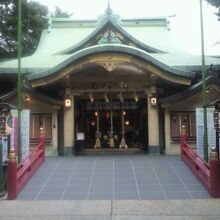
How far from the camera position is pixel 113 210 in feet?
32.5

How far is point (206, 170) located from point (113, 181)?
2.96 m

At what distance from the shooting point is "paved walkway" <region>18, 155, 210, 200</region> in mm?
11597

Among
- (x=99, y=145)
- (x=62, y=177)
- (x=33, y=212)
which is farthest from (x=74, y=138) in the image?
(x=33, y=212)

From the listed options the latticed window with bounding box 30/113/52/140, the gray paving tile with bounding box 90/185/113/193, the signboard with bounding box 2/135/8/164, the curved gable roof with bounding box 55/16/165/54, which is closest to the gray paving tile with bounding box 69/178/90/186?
the gray paving tile with bounding box 90/185/113/193

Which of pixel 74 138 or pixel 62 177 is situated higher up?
pixel 74 138

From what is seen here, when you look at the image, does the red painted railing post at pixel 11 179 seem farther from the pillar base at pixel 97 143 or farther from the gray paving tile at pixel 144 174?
the pillar base at pixel 97 143

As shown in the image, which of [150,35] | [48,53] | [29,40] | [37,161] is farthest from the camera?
[29,40]

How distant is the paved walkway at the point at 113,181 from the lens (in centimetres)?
1160

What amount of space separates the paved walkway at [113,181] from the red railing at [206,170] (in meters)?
0.22

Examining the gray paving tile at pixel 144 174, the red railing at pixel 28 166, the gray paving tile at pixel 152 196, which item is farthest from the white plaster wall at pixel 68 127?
the gray paving tile at pixel 152 196

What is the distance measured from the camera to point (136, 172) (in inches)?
561

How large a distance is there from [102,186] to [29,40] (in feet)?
76.9

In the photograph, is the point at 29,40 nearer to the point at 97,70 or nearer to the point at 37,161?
the point at 97,70

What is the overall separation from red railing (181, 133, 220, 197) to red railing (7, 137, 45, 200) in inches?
218
